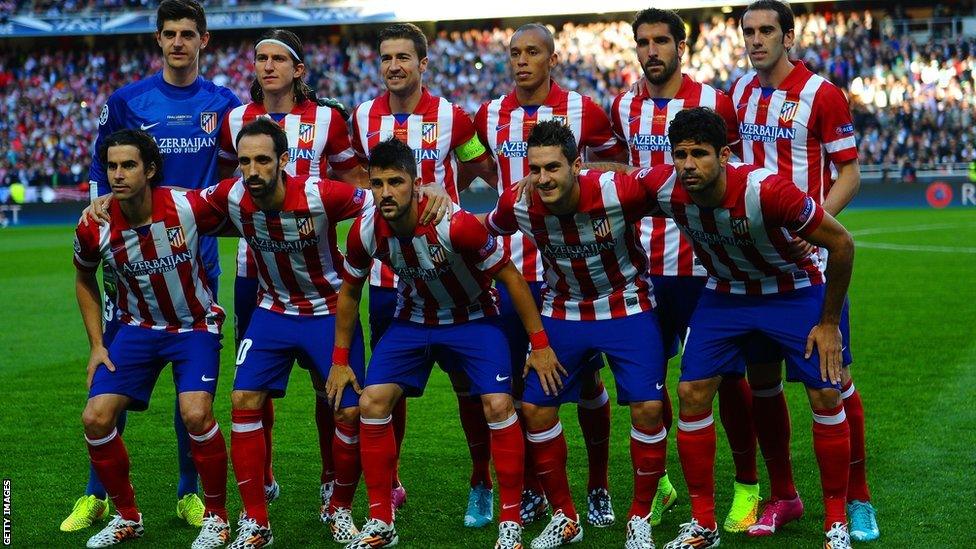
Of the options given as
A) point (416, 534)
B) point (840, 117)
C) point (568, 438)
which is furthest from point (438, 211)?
point (568, 438)

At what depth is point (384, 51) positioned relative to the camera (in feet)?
19.0

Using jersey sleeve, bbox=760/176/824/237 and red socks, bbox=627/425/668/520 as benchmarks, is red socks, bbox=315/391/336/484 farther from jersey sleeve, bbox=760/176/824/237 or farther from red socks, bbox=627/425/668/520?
jersey sleeve, bbox=760/176/824/237

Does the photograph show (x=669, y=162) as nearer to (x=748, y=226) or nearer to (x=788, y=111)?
(x=788, y=111)

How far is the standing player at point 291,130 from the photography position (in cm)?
583

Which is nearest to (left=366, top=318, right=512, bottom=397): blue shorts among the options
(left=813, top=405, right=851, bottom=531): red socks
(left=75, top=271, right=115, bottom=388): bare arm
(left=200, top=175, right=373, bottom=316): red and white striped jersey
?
(left=200, top=175, right=373, bottom=316): red and white striped jersey

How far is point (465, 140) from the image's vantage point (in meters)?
5.95

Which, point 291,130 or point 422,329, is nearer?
point 422,329

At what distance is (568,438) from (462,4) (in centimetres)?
3162

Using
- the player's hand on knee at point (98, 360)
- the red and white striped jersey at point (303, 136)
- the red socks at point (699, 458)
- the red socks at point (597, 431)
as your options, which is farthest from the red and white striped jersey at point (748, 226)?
the player's hand on knee at point (98, 360)

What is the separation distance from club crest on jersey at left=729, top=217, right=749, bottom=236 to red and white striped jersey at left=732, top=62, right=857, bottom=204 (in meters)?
0.85

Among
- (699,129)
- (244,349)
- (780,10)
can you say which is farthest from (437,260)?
(780,10)

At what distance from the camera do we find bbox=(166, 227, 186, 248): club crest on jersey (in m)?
5.37

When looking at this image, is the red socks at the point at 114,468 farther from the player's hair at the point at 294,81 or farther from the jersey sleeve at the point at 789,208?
the jersey sleeve at the point at 789,208

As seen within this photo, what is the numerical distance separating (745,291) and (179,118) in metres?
2.98
